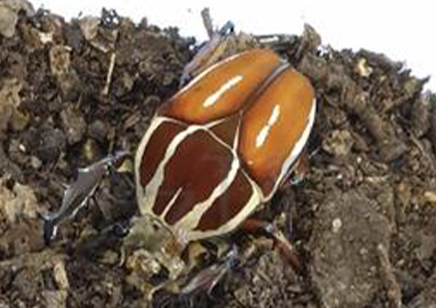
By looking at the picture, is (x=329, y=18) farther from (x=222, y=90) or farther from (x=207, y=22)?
(x=222, y=90)

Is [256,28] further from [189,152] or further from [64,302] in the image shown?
[64,302]

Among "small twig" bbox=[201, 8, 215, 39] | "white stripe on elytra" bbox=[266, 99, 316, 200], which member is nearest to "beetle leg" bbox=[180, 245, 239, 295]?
"white stripe on elytra" bbox=[266, 99, 316, 200]

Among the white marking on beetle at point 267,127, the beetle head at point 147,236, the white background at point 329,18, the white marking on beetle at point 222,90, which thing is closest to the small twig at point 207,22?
the white background at point 329,18

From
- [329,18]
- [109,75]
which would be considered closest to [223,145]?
[109,75]

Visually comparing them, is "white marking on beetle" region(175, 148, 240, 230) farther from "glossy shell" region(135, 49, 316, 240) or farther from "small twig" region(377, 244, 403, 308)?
"small twig" region(377, 244, 403, 308)

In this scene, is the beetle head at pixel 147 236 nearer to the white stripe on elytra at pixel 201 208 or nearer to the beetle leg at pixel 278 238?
the white stripe on elytra at pixel 201 208

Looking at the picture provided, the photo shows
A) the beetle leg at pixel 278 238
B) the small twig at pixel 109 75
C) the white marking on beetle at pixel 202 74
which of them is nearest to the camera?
the beetle leg at pixel 278 238

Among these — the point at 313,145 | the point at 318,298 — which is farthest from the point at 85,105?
the point at 318,298
